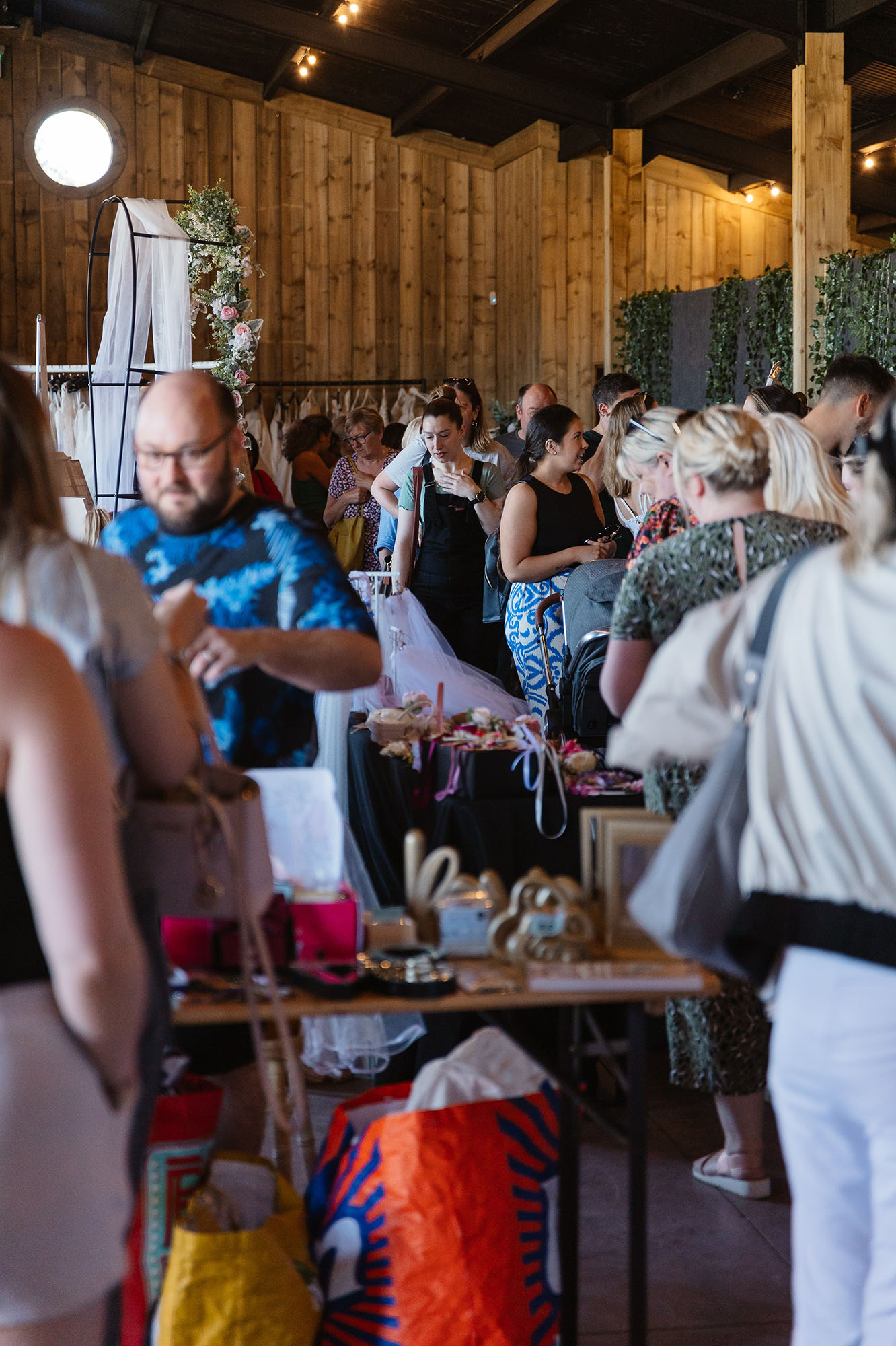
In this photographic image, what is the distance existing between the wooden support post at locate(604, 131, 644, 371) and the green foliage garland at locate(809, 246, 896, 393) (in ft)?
9.96

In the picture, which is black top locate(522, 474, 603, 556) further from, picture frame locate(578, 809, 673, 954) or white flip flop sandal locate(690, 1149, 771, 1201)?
picture frame locate(578, 809, 673, 954)

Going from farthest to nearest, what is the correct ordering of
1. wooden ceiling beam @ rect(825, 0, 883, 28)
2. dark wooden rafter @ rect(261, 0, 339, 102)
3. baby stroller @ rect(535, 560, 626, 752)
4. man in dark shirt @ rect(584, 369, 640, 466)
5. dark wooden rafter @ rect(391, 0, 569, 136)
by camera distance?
1. dark wooden rafter @ rect(261, 0, 339, 102)
2. dark wooden rafter @ rect(391, 0, 569, 136)
3. wooden ceiling beam @ rect(825, 0, 883, 28)
4. man in dark shirt @ rect(584, 369, 640, 466)
5. baby stroller @ rect(535, 560, 626, 752)

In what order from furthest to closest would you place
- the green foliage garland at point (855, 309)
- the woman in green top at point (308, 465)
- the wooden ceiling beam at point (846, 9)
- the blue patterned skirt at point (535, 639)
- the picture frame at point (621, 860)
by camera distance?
the woman in green top at point (308, 465) < the wooden ceiling beam at point (846, 9) < the green foliage garland at point (855, 309) < the blue patterned skirt at point (535, 639) < the picture frame at point (621, 860)

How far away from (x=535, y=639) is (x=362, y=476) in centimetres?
272

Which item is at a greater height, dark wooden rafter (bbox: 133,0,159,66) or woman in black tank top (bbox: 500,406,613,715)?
dark wooden rafter (bbox: 133,0,159,66)

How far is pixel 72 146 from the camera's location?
10125mm

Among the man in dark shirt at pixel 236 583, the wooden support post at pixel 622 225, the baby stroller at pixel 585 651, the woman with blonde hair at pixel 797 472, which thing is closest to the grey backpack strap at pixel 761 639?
the man in dark shirt at pixel 236 583

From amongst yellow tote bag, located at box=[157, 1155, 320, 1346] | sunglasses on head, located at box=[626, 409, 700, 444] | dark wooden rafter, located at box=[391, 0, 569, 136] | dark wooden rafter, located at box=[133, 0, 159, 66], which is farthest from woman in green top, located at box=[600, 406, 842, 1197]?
dark wooden rafter, located at box=[133, 0, 159, 66]

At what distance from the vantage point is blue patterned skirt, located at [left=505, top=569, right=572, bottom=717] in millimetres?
4340

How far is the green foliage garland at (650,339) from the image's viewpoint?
30.9ft

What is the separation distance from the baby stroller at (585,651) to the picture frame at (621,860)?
174 cm

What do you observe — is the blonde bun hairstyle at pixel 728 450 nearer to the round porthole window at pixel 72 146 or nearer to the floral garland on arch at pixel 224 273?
the floral garland on arch at pixel 224 273

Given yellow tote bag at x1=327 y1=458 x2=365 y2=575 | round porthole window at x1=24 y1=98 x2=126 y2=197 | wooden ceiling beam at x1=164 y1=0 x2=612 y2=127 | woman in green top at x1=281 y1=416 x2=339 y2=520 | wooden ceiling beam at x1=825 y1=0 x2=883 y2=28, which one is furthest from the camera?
round porthole window at x1=24 y1=98 x2=126 y2=197

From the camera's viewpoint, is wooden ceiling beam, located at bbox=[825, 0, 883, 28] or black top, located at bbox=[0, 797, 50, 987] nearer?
black top, located at bbox=[0, 797, 50, 987]
